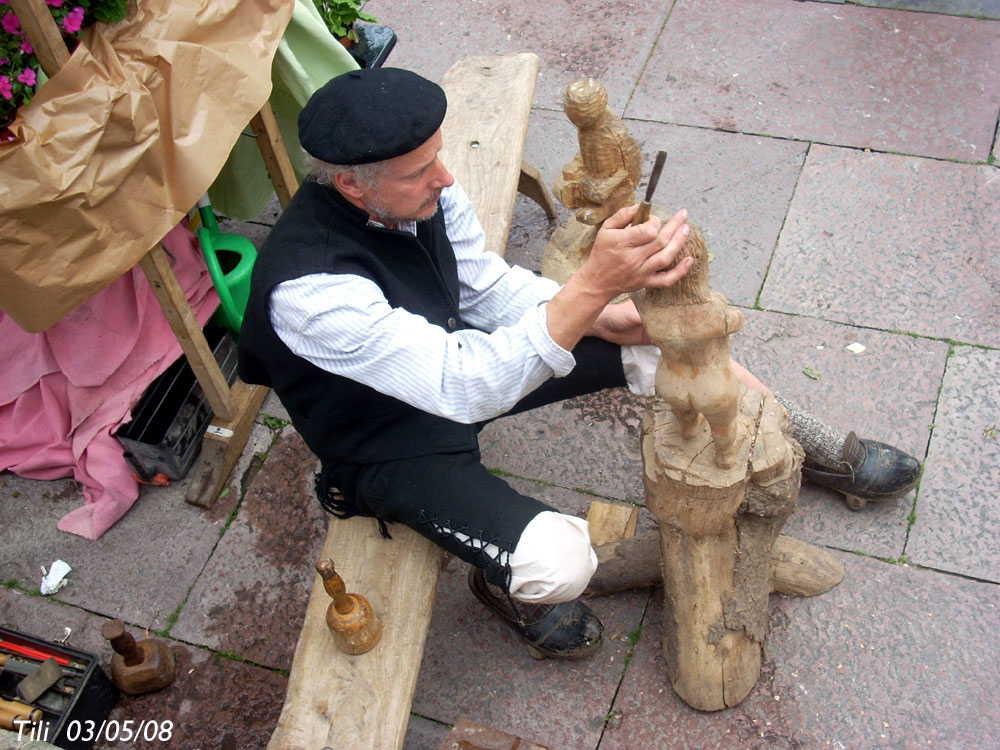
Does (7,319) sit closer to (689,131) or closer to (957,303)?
(689,131)

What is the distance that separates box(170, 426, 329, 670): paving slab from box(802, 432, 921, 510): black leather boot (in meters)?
1.77

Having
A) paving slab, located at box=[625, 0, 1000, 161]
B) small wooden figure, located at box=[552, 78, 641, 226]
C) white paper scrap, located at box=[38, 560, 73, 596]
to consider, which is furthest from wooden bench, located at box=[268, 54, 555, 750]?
paving slab, located at box=[625, 0, 1000, 161]

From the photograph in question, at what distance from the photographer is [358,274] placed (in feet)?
7.34

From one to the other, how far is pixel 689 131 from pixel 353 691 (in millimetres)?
3190

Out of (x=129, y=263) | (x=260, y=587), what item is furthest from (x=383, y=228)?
(x=260, y=587)

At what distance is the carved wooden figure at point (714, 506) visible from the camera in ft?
7.15

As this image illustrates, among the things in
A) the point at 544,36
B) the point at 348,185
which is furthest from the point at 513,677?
the point at 544,36

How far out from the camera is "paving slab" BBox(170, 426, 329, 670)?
302 centimetres

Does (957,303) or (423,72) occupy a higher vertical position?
(423,72)

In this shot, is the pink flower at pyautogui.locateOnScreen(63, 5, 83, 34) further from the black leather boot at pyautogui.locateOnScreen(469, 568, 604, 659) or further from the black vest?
the black leather boot at pyautogui.locateOnScreen(469, 568, 604, 659)

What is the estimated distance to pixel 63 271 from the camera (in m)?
2.58

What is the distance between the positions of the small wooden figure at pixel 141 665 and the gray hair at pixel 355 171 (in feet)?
5.05

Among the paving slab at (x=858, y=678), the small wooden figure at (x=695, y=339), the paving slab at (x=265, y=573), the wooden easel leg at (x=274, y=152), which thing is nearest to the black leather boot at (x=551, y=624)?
→ the paving slab at (x=858, y=678)

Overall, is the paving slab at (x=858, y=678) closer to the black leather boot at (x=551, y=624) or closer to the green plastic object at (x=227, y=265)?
the black leather boot at (x=551, y=624)
